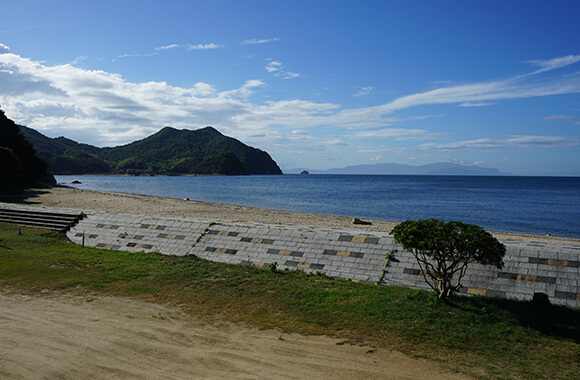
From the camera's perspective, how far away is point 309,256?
13719 millimetres

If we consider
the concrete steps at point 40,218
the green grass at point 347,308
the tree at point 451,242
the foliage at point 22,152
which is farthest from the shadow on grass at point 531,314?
the foliage at point 22,152

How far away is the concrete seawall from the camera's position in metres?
10.6

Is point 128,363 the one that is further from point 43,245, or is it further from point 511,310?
point 43,245

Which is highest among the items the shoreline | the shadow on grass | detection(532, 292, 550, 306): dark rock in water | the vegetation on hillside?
the vegetation on hillside

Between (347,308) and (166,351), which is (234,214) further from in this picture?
(166,351)

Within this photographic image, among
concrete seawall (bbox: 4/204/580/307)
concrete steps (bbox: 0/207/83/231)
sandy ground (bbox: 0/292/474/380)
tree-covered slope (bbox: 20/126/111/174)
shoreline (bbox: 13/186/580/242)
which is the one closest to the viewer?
sandy ground (bbox: 0/292/474/380)

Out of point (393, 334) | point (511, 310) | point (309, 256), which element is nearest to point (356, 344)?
point (393, 334)

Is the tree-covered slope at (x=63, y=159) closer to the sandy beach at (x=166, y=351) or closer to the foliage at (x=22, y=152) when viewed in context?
the foliage at (x=22, y=152)

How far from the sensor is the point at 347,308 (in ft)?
30.6

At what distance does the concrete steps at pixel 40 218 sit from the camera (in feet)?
64.8

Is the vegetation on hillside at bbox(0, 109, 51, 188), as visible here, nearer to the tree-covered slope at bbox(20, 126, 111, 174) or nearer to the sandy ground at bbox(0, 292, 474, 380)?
the sandy ground at bbox(0, 292, 474, 380)

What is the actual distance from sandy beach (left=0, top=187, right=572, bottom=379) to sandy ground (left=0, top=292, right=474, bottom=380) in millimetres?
17

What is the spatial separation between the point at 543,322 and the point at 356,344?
4332 mm

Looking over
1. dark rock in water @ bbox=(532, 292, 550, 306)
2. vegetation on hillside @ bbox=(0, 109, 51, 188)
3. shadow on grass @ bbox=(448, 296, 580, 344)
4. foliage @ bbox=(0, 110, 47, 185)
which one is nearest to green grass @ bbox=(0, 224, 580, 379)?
shadow on grass @ bbox=(448, 296, 580, 344)
